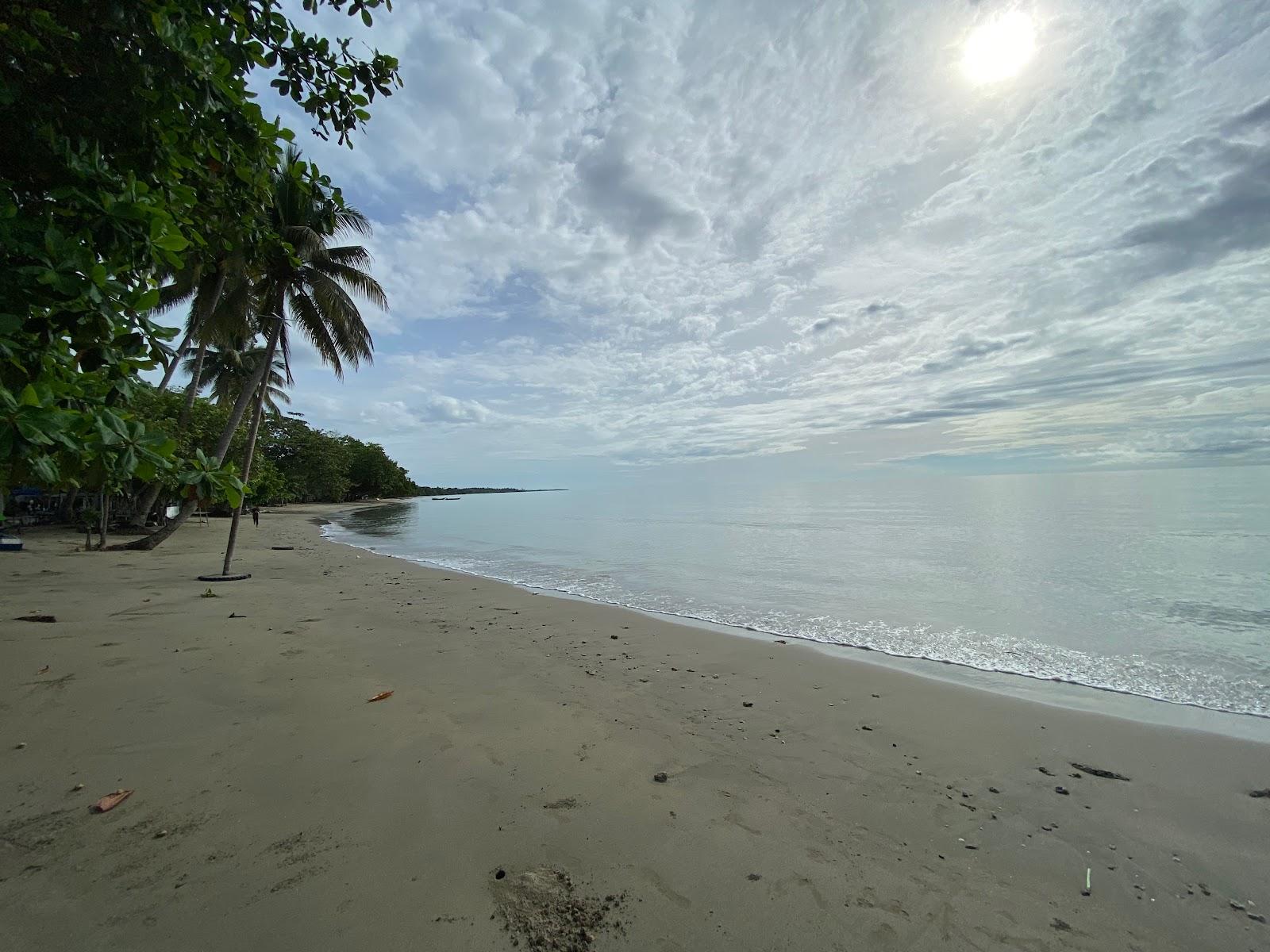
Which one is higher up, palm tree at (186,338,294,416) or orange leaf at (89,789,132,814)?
palm tree at (186,338,294,416)

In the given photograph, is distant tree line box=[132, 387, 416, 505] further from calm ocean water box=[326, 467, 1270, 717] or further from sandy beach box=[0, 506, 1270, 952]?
calm ocean water box=[326, 467, 1270, 717]

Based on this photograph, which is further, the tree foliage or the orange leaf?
the orange leaf

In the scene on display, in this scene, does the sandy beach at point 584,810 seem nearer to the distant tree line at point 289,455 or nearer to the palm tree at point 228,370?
the distant tree line at point 289,455

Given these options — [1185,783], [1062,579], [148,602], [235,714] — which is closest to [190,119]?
[235,714]

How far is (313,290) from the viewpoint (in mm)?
14266

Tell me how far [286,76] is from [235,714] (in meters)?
4.33

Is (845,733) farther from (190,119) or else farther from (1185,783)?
Result: (190,119)

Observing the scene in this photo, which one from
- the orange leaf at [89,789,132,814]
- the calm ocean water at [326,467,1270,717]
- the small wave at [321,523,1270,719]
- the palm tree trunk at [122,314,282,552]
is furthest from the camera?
the palm tree trunk at [122,314,282,552]

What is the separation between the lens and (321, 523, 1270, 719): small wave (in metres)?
5.77

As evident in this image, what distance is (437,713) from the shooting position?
436cm

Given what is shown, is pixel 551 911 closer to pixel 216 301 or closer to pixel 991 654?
pixel 991 654

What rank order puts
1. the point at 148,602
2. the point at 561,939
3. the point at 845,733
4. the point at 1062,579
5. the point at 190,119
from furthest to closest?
the point at 1062,579, the point at 148,602, the point at 845,733, the point at 190,119, the point at 561,939

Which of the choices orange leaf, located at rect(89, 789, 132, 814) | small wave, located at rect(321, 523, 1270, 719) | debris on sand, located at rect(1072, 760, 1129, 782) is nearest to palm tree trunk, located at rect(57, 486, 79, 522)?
small wave, located at rect(321, 523, 1270, 719)

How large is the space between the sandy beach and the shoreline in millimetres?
427
